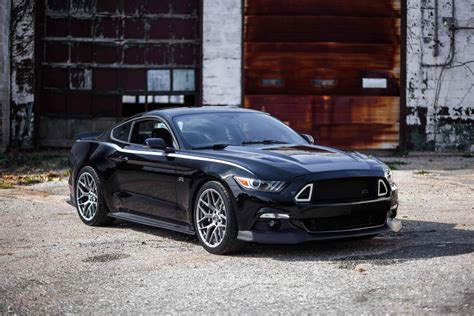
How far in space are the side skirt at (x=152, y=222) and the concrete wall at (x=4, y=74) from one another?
10244 millimetres

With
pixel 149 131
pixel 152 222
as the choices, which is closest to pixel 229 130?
pixel 149 131

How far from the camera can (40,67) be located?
19922 mm

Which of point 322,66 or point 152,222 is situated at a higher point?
point 322,66

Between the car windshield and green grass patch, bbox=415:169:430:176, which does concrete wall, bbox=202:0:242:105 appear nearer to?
green grass patch, bbox=415:169:430:176

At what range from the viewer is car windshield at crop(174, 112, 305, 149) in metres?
8.47

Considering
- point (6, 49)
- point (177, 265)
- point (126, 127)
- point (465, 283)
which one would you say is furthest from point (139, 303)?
point (6, 49)

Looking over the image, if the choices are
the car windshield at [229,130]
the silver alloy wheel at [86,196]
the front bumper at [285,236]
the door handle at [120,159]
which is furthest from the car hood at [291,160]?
the silver alloy wheel at [86,196]

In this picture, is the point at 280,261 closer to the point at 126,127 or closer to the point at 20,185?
the point at 126,127

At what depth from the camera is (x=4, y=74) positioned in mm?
18891

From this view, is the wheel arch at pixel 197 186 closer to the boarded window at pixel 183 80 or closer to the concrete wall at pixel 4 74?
the concrete wall at pixel 4 74

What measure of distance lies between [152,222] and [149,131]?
1210 mm

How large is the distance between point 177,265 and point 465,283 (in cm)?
240

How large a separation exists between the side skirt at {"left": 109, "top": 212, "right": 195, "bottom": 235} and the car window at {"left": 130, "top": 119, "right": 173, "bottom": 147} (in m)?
0.81

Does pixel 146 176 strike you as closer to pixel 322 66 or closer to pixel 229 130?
pixel 229 130
